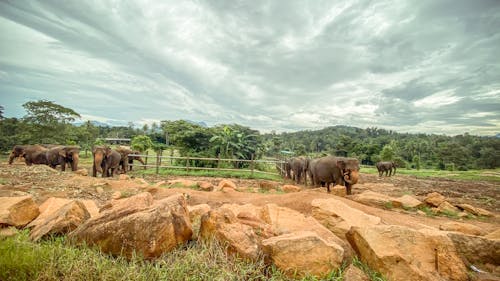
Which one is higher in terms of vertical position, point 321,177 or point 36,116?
point 36,116

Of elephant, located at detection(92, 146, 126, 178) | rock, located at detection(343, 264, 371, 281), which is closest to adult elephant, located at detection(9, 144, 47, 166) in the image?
elephant, located at detection(92, 146, 126, 178)

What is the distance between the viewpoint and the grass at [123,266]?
216 cm

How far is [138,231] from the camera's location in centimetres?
261

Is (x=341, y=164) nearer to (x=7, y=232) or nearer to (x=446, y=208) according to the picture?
(x=446, y=208)

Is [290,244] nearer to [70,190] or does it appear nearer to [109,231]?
[109,231]

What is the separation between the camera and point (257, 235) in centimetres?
299

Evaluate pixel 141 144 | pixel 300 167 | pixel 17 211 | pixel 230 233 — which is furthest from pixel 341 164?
pixel 141 144

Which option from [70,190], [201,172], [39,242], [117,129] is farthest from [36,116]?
[117,129]

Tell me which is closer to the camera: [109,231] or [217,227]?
[109,231]

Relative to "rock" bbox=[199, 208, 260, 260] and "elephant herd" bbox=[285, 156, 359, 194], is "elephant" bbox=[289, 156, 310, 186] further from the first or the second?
"rock" bbox=[199, 208, 260, 260]

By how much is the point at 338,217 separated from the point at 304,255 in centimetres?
180

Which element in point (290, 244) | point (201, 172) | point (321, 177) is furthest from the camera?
point (201, 172)

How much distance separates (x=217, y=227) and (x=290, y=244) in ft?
3.11

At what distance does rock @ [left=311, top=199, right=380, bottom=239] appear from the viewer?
3770 mm
